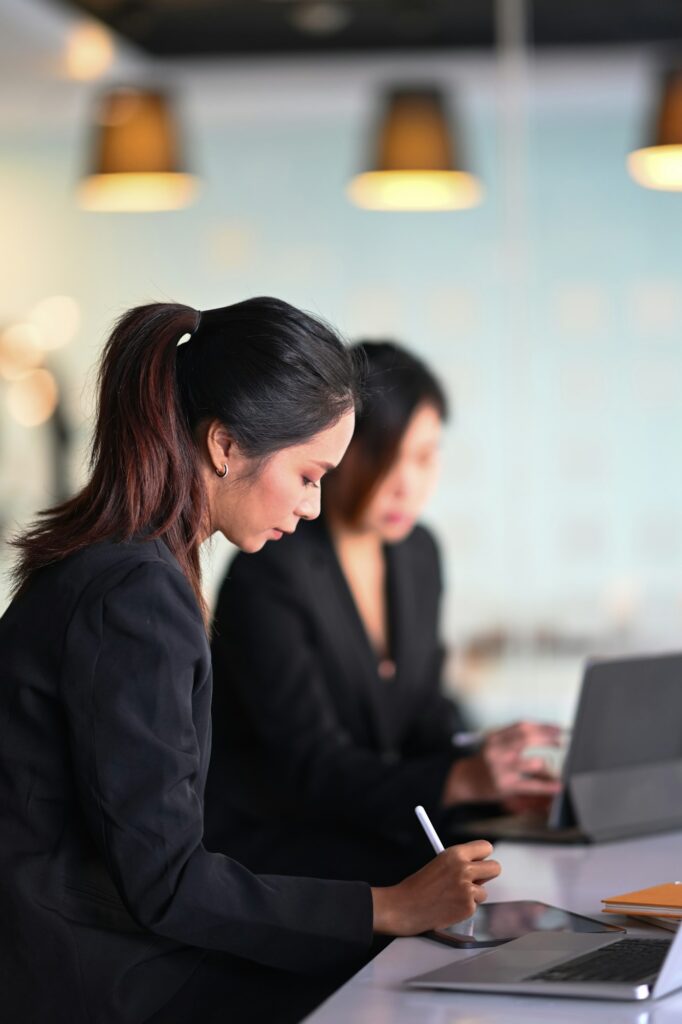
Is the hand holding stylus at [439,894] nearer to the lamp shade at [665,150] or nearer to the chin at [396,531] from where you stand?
the chin at [396,531]

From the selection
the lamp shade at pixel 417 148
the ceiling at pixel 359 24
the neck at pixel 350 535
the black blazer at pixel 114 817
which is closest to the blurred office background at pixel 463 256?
the ceiling at pixel 359 24

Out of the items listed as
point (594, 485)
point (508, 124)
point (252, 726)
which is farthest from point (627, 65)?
point (252, 726)

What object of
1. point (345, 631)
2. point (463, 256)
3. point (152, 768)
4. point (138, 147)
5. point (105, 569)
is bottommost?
point (152, 768)

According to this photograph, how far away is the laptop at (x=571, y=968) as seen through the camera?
4.88 feet

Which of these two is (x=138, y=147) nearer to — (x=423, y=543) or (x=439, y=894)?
(x=423, y=543)

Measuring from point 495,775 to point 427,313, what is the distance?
11.2 ft

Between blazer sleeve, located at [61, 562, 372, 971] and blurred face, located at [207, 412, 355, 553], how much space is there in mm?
179

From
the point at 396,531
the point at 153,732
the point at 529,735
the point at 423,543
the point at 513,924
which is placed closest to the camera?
the point at 153,732

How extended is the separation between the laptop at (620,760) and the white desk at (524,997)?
0.10 meters

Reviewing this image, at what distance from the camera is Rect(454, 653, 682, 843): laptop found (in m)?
2.41

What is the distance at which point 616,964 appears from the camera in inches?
62.1

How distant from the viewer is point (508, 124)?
18.4ft

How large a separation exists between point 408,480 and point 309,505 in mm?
995

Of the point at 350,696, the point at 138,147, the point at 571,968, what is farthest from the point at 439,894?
the point at 138,147
